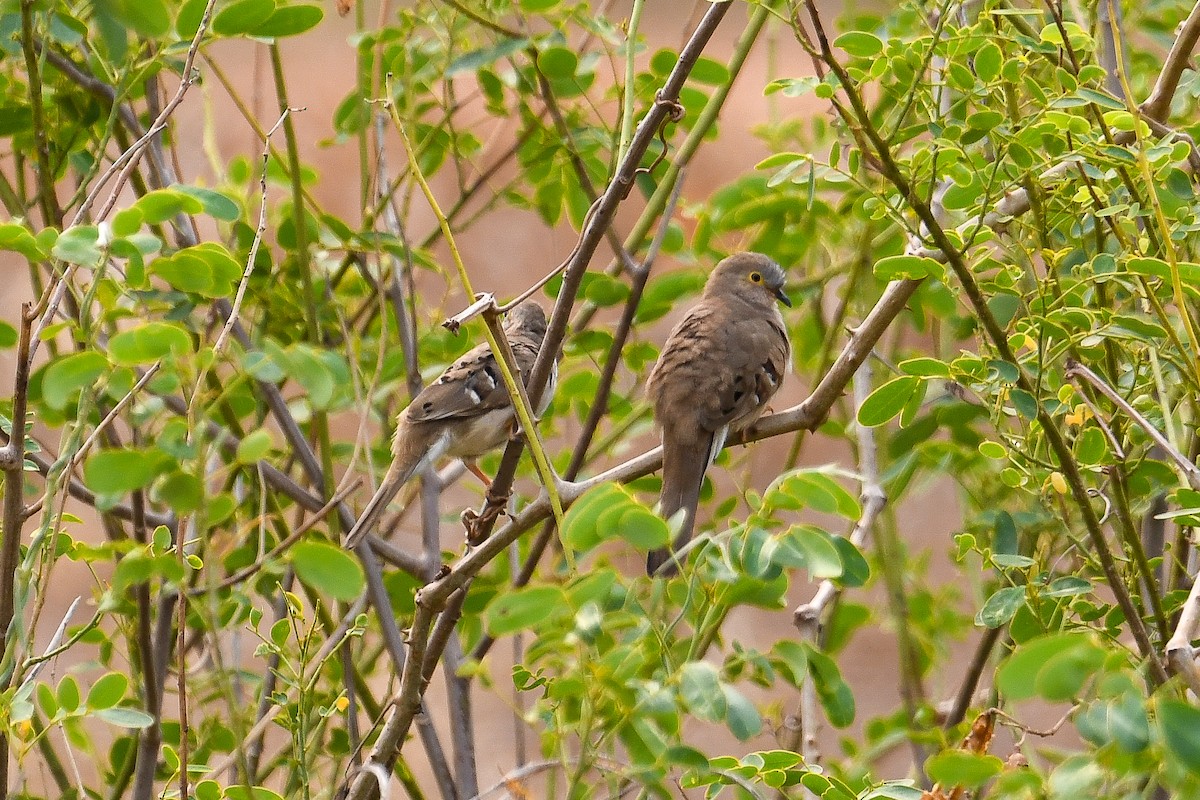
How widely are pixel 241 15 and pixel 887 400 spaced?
1.54 meters

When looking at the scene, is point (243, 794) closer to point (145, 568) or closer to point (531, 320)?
point (145, 568)

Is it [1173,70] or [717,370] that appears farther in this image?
[717,370]

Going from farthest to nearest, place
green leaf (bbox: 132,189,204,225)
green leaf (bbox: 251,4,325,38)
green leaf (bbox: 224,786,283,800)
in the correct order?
green leaf (bbox: 251,4,325,38), green leaf (bbox: 224,786,283,800), green leaf (bbox: 132,189,204,225)

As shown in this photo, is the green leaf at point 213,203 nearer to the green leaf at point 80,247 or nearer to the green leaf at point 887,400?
the green leaf at point 80,247

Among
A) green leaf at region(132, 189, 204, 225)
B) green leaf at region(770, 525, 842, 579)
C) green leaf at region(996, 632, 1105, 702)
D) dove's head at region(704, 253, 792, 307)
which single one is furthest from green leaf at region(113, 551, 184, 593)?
dove's head at region(704, 253, 792, 307)

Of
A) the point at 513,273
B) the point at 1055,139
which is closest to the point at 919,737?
the point at 1055,139

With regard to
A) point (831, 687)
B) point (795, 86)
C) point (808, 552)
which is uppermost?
point (795, 86)

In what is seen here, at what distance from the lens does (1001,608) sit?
2.56 m

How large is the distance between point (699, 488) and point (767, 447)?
570cm

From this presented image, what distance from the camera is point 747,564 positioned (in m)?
1.74

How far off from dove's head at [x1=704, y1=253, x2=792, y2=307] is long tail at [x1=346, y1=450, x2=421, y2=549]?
162 cm

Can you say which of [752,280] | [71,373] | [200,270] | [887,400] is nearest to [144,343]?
[71,373]

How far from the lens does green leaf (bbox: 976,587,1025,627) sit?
99.2 inches

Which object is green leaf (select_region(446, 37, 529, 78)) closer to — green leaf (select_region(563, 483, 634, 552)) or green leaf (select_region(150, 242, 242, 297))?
green leaf (select_region(150, 242, 242, 297))
